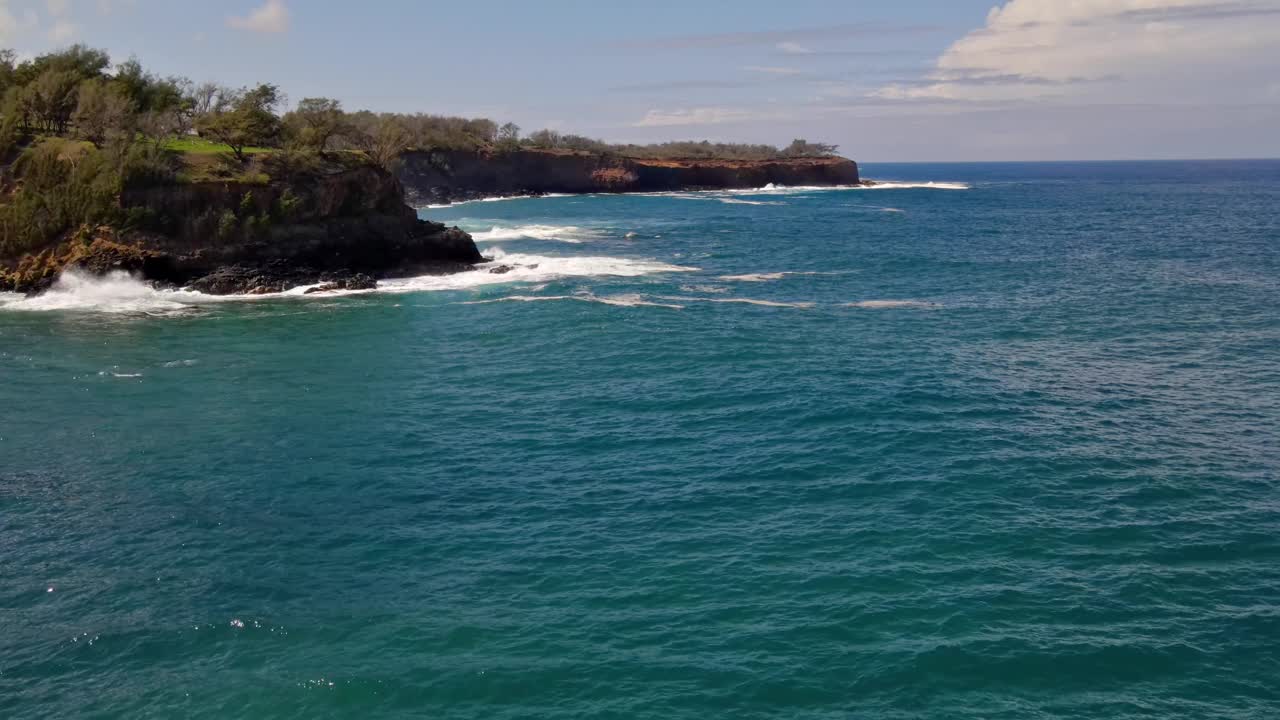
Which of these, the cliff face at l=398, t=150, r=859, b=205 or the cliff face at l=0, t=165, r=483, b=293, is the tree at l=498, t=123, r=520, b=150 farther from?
the cliff face at l=0, t=165, r=483, b=293

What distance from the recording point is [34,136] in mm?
65188

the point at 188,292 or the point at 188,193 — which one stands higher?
the point at 188,193

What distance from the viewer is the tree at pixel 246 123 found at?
66.4 meters

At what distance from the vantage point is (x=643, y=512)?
25.1 meters

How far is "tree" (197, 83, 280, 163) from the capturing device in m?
66.4

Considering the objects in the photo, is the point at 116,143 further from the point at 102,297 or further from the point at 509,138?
the point at 509,138

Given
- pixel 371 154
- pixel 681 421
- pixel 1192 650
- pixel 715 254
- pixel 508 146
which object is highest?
pixel 508 146

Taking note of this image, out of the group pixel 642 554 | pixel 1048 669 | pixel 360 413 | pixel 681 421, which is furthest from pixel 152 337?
pixel 1048 669

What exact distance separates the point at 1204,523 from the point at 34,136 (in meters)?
74.6

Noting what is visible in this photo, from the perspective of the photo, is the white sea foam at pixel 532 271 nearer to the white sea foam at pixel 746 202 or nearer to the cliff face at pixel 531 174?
the cliff face at pixel 531 174

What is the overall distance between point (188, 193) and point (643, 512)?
161 feet

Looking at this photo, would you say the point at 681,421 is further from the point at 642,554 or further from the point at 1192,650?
the point at 1192,650

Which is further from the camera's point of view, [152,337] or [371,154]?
[371,154]

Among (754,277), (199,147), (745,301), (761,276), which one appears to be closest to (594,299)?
(745,301)
